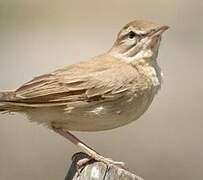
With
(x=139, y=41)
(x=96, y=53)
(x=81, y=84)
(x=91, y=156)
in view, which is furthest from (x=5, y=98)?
(x=96, y=53)

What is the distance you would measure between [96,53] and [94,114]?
6.28m

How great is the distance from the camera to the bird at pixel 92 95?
314 inches

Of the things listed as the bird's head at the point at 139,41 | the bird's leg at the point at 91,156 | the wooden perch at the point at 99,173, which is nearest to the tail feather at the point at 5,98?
the bird's leg at the point at 91,156

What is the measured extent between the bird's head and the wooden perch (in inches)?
53.6

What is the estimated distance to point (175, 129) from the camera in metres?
11.8

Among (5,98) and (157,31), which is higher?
(157,31)

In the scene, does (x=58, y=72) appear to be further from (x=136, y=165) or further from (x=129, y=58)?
(x=136, y=165)

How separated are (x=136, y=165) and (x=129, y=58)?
89.8 inches

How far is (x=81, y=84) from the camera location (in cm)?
820

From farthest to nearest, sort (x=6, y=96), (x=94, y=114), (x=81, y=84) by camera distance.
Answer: (x=81, y=84)
(x=6, y=96)
(x=94, y=114)

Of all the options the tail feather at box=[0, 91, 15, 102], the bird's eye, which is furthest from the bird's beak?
the tail feather at box=[0, 91, 15, 102]

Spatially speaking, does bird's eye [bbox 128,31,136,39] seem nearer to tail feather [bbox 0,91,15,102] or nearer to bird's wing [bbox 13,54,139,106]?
bird's wing [bbox 13,54,139,106]

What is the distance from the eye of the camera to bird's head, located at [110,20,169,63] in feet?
27.8

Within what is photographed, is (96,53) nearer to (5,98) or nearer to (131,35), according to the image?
(131,35)
